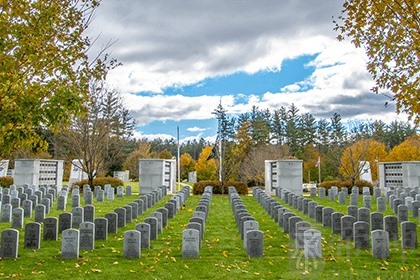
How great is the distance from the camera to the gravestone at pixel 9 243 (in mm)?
9570

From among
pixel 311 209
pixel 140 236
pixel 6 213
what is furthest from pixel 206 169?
pixel 140 236

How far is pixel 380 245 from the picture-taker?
9.75 meters

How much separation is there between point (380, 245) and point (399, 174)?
2273cm

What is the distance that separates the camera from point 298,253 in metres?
10.3

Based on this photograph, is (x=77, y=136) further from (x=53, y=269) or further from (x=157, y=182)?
(x=53, y=269)

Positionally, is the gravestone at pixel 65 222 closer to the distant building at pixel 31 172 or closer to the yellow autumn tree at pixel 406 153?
the distant building at pixel 31 172

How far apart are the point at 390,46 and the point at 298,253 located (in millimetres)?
5230

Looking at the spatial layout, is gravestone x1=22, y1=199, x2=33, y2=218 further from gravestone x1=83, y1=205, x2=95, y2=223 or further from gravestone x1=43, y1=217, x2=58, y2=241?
gravestone x1=43, y1=217, x2=58, y2=241

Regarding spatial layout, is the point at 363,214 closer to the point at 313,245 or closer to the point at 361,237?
the point at 361,237

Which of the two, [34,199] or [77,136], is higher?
[77,136]

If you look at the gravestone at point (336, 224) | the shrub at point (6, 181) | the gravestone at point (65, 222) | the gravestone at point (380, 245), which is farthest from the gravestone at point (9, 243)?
the shrub at point (6, 181)

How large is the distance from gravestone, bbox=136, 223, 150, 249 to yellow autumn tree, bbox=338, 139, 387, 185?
1057 inches

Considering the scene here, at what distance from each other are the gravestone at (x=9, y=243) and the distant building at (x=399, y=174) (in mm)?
26345

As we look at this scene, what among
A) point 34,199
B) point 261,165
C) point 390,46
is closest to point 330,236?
point 390,46
